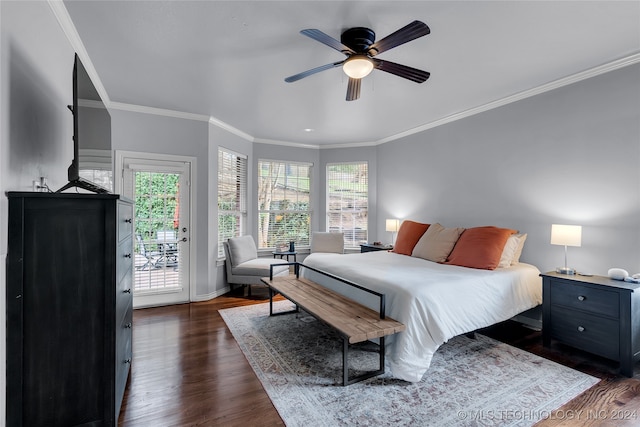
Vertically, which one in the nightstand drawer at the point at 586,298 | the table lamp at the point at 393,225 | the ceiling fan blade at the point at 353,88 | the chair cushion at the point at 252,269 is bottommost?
the chair cushion at the point at 252,269

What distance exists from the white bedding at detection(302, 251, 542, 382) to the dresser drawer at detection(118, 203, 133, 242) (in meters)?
1.89

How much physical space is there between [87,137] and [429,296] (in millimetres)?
2602

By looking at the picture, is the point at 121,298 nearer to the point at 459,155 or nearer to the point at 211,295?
the point at 211,295

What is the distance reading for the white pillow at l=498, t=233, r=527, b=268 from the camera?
326cm

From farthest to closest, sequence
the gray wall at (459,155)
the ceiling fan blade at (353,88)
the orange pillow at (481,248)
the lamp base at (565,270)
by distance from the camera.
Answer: the orange pillow at (481,248) < the lamp base at (565,270) < the ceiling fan blade at (353,88) < the gray wall at (459,155)

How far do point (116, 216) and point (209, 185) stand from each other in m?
2.88

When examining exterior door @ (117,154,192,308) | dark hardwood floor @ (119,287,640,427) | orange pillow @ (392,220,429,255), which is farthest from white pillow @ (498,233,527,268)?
exterior door @ (117,154,192,308)

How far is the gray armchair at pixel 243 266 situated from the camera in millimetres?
4539

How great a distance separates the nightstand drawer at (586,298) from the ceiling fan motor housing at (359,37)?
2.72 m

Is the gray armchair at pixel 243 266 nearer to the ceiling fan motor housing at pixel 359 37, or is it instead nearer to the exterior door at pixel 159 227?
the exterior door at pixel 159 227

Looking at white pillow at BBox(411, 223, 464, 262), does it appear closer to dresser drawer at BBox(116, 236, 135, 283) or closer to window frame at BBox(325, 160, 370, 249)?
window frame at BBox(325, 160, 370, 249)

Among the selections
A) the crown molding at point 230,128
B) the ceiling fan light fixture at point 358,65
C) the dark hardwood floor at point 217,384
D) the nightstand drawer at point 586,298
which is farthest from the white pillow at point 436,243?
the crown molding at point 230,128

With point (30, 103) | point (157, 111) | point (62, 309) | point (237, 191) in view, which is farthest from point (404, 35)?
point (237, 191)

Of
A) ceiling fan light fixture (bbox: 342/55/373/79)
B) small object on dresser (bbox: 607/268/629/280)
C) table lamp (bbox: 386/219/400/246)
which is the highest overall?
ceiling fan light fixture (bbox: 342/55/373/79)
